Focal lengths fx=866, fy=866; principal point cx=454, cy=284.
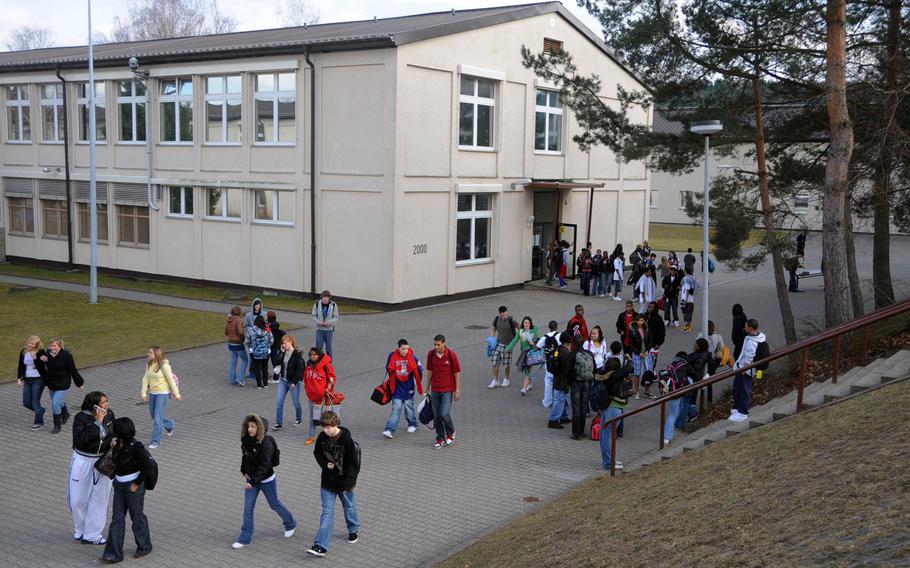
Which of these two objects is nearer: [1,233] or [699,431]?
[699,431]

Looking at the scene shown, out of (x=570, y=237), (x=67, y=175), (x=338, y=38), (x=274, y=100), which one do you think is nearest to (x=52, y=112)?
(x=67, y=175)

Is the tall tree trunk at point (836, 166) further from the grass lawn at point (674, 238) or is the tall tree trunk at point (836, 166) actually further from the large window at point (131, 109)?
the grass lawn at point (674, 238)

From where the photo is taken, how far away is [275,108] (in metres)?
27.6

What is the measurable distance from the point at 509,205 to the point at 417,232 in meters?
4.94

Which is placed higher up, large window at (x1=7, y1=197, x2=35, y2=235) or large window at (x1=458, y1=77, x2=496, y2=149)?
large window at (x1=458, y1=77, x2=496, y2=149)

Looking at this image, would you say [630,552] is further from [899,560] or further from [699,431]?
[699,431]

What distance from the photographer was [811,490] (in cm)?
735

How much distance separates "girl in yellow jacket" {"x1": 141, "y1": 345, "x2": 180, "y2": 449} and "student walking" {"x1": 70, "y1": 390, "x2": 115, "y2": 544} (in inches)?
126

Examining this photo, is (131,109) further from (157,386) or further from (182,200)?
(157,386)

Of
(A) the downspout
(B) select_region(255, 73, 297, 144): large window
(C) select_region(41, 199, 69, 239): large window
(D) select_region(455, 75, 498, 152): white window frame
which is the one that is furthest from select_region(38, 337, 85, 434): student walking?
(C) select_region(41, 199, 69, 239): large window

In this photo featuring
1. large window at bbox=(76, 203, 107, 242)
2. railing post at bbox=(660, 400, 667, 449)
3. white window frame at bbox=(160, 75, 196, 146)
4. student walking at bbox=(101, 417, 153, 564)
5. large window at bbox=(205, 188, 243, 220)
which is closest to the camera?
student walking at bbox=(101, 417, 153, 564)

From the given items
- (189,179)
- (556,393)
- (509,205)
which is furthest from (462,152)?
(556,393)

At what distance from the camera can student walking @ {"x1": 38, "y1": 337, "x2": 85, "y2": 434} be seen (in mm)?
13133

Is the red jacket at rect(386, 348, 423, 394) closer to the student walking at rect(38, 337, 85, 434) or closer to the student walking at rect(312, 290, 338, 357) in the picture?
the student walking at rect(38, 337, 85, 434)
